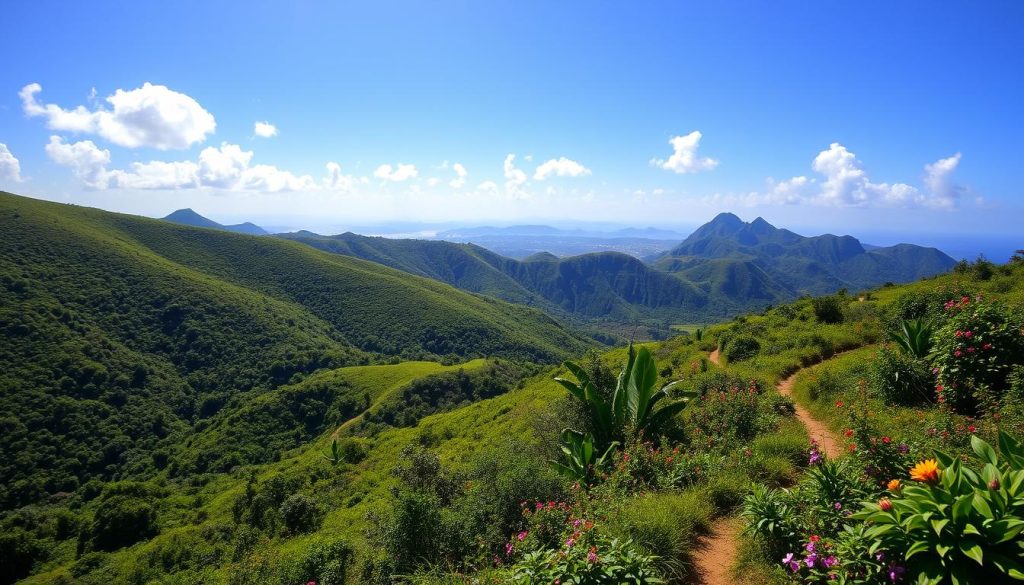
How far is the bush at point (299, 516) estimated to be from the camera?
2255 cm

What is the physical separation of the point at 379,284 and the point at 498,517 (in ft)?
459

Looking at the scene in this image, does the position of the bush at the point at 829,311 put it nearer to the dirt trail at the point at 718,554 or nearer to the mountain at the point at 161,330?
the dirt trail at the point at 718,554

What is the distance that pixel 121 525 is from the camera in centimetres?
3288

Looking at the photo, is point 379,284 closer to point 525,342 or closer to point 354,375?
point 525,342

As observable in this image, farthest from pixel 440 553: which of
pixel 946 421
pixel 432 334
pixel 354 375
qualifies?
pixel 432 334

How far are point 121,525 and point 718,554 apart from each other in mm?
45445

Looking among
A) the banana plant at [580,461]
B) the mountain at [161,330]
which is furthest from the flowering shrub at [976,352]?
the mountain at [161,330]

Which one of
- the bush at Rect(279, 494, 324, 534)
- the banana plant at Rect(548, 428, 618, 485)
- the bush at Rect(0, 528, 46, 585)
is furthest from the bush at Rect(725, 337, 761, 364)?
the bush at Rect(0, 528, 46, 585)

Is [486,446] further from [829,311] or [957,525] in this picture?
[957,525]

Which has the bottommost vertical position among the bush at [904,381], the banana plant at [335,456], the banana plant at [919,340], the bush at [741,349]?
the banana plant at [335,456]

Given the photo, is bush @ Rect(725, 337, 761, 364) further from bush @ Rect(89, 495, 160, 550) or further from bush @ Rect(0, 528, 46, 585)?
bush @ Rect(0, 528, 46, 585)

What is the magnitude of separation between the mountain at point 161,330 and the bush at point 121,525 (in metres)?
25.2

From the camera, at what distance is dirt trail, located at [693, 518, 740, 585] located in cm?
487

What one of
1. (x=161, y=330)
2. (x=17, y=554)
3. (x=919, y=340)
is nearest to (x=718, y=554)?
(x=919, y=340)
